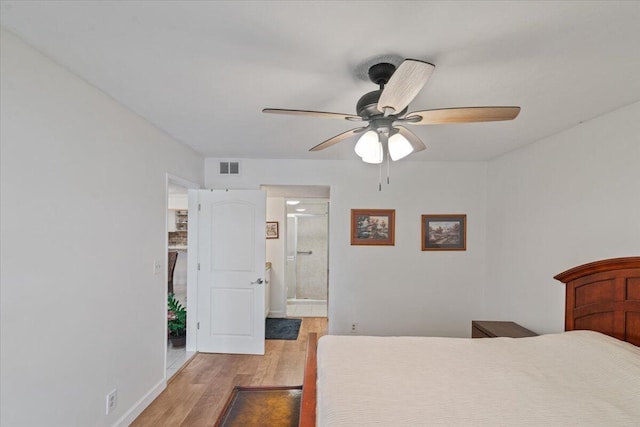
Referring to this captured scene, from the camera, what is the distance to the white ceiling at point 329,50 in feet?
3.92

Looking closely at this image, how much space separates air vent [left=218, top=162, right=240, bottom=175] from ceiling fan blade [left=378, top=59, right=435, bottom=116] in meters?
2.80

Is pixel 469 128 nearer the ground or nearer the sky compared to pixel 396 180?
nearer the sky

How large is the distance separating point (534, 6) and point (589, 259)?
6.59ft

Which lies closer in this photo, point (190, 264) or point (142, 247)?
point (142, 247)

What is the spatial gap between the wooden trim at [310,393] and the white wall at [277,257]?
3.09 m

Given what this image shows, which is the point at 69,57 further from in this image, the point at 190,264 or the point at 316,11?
the point at 190,264

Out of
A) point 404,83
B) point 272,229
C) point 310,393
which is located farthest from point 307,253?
point 404,83

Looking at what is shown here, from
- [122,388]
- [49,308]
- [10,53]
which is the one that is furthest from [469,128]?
[122,388]

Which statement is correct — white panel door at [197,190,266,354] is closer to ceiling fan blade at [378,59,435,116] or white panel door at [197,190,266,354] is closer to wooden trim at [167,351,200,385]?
wooden trim at [167,351,200,385]

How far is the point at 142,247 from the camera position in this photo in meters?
2.46

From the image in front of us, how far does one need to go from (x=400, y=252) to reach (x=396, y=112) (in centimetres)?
271

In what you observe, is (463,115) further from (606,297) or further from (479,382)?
(606,297)

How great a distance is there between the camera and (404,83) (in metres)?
1.16

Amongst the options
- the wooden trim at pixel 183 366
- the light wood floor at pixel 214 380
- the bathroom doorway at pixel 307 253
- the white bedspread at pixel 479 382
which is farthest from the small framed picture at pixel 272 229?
the white bedspread at pixel 479 382
